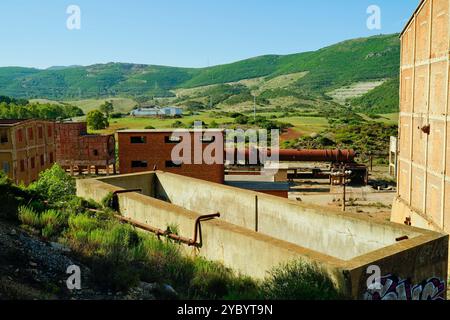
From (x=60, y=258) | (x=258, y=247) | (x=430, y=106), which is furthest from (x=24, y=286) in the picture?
(x=430, y=106)

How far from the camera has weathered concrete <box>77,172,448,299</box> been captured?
338 inches

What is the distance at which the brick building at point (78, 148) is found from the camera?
50.5 m

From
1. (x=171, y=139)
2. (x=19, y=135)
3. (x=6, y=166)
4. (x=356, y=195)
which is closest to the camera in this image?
(x=171, y=139)

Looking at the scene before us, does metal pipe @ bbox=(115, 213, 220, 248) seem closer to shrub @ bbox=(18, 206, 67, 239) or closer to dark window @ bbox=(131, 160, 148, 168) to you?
shrub @ bbox=(18, 206, 67, 239)

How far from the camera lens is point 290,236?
13.4 meters

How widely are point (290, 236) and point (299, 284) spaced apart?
5.70 metres

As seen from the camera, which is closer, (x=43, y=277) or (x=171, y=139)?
(x=43, y=277)

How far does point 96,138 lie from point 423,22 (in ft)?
→ 118

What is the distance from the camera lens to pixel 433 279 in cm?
957

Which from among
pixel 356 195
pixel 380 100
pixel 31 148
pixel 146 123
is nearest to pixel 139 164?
pixel 31 148

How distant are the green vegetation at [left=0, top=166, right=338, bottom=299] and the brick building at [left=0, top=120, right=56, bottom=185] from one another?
2551 centimetres

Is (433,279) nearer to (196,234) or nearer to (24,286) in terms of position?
(196,234)

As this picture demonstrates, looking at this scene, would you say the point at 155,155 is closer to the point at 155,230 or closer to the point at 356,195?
the point at 356,195

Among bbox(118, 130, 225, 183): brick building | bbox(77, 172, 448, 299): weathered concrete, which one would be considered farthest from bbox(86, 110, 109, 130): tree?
bbox(77, 172, 448, 299): weathered concrete
